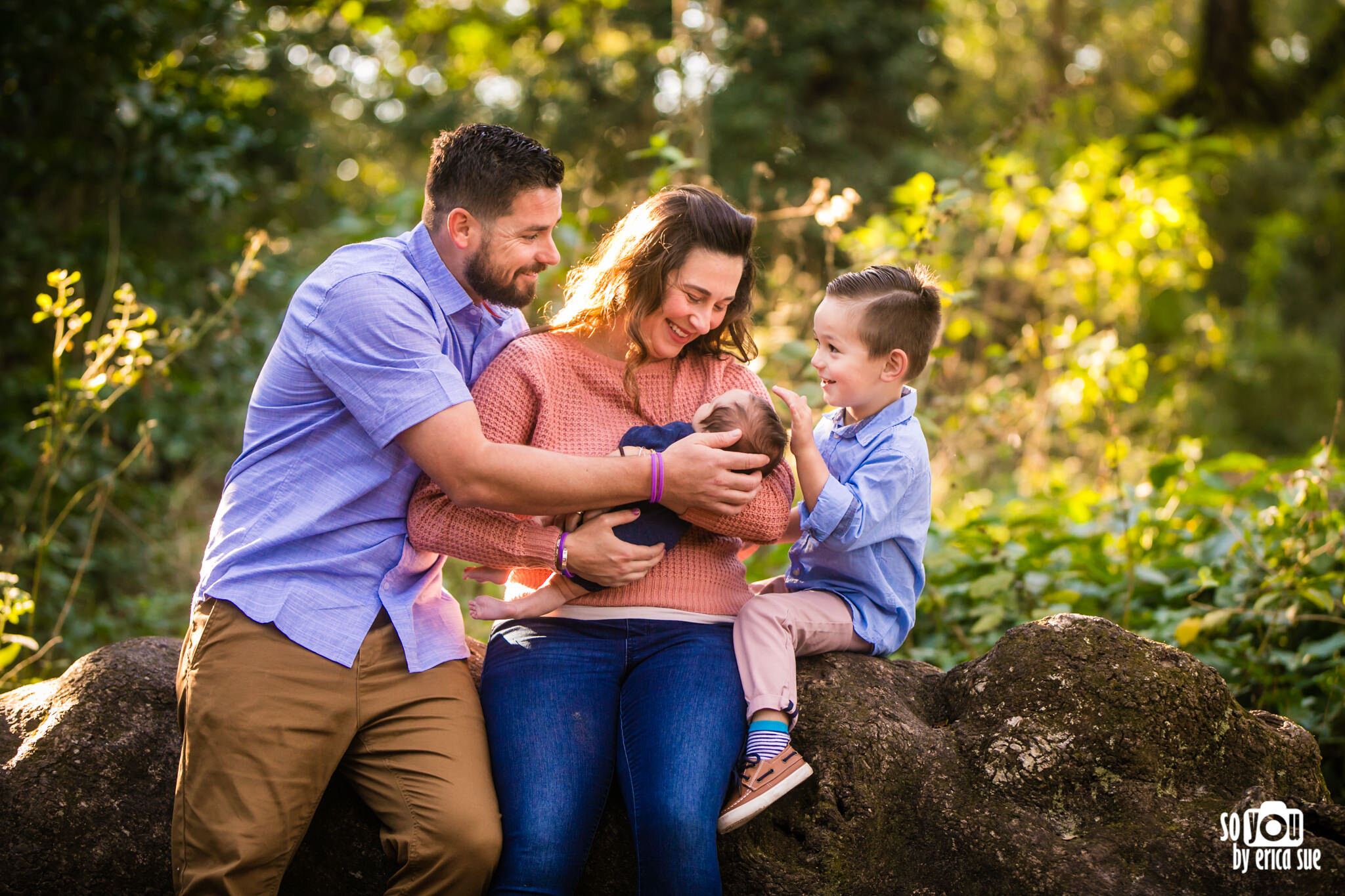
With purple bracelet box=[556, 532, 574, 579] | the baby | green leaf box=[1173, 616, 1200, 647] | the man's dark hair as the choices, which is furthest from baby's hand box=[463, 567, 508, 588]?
green leaf box=[1173, 616, 1200, 647]

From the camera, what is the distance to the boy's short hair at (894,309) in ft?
8.07

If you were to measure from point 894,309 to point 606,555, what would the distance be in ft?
3.17

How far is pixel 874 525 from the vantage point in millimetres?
2342

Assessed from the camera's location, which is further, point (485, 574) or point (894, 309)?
point (894, 309)

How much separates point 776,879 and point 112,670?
1590 millimetres

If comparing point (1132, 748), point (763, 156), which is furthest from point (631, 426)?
point (763, 156)

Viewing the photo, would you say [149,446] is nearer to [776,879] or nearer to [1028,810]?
[776,879]

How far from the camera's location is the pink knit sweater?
7.18ft

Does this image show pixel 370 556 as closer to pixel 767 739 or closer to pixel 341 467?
pixel 341 467

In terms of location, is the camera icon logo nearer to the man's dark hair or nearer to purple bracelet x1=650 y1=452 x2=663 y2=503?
purple bracelet x1=650 y1=452 x2=663 y2=503

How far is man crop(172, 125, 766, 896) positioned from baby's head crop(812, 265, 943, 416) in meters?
0.44

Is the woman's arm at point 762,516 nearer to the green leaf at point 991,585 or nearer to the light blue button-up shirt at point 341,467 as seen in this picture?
the light blue button-up shirt at point 341,467

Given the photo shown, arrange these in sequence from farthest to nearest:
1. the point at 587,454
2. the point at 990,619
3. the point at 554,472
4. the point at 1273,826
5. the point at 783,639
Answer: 1. the point at 990,619
2. the point at 587,454
3. the point at 783,639
4. the point at 554,472
5. the point at 1273,826

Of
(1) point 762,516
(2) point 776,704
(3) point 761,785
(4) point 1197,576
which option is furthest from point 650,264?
(4) point 1197,576
